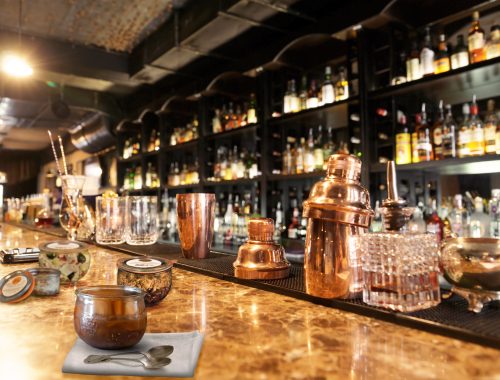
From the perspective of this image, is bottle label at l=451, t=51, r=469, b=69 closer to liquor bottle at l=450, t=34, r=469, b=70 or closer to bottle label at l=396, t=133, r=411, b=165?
liquor bottle at l=450, t=34, r=469, b=70

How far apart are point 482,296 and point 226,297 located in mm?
488

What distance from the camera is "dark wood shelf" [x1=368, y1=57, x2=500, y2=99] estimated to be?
2.11 metres

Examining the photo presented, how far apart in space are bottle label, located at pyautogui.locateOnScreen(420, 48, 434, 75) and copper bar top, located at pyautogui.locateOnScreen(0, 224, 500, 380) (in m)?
2.04

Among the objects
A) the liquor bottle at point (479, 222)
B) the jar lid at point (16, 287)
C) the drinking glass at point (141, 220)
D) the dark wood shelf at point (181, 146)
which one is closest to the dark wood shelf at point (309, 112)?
the liquor bottle at point (479, 222)

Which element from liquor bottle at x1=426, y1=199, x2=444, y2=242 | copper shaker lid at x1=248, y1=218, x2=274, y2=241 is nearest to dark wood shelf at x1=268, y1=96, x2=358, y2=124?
liquor bottle at x1=426, y1=199, x2=444, y2=242

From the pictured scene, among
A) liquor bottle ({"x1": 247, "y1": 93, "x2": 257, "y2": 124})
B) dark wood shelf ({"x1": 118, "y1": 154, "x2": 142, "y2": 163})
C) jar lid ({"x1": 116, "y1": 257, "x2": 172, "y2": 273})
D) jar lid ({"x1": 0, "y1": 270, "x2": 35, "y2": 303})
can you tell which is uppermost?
liquor bottle ({"x1": 247, "y1": 93, "x2": 257, "y2": 124})

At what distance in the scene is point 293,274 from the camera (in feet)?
3.67

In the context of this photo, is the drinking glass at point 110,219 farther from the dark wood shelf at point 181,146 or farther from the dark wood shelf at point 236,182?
the dark wood shelf at point 181,146

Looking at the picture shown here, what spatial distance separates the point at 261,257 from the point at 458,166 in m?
1.76

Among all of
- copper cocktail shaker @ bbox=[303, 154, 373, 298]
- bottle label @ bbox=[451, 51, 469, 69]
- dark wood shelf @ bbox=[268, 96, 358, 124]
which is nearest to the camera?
copper cocktail shaker @ bbox=[303, 154, 373, 298]

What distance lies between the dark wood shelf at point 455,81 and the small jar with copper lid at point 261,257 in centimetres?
164

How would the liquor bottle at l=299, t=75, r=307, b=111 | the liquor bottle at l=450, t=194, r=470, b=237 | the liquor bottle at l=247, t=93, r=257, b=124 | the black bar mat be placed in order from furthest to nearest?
1. the liquor bottle at l=247, t=93, r=257, b=124
2. the liquor bottle at l=299, t=75, r=307, b=111
3. the liquor bottle at l=450, t=194, r=470, b=237
4. the black bar mat

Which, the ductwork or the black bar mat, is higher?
the ductwork

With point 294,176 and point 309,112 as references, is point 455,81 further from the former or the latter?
point 294,176
